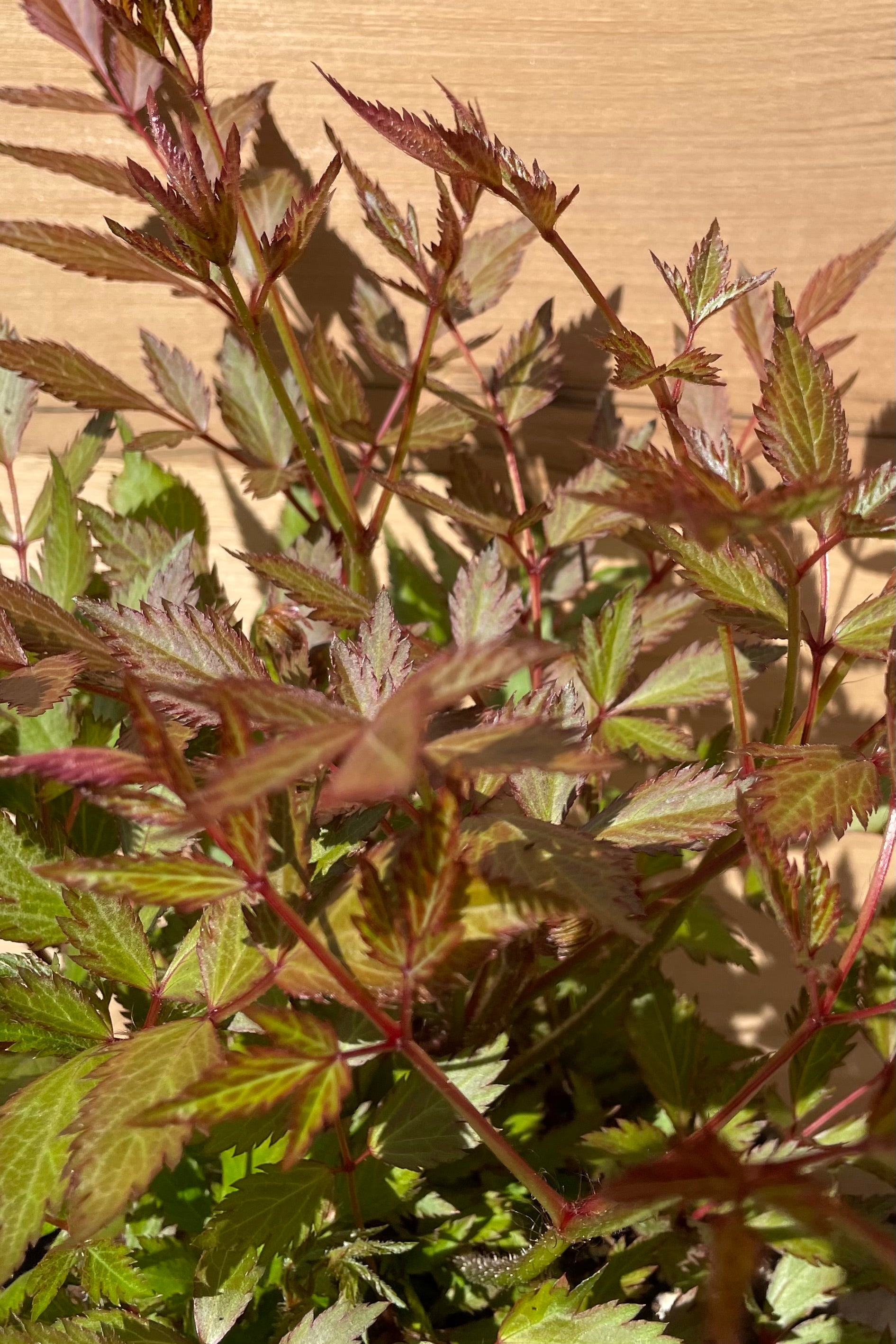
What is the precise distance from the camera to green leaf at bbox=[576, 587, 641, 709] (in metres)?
0.65

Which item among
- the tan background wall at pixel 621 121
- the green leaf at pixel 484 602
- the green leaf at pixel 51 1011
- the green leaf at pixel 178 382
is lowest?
the green leaf at pixel 51 1011

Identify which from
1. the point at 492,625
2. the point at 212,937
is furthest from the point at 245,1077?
the point at 492,625

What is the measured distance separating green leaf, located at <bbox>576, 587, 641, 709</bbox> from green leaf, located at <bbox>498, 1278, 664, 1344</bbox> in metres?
0.33

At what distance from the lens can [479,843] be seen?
0.43m

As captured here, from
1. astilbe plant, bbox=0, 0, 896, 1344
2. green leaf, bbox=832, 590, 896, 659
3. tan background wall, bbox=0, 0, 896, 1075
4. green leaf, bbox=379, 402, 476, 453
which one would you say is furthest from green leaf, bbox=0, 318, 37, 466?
green leaf, bbox=832, 590, 896, 659

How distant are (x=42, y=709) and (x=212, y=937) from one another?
13cm

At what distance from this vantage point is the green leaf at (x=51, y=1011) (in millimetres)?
485

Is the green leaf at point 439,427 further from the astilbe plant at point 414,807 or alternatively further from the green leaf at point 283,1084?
the green leaf at point 283,1084

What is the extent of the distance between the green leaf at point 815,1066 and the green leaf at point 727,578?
0.37 meters

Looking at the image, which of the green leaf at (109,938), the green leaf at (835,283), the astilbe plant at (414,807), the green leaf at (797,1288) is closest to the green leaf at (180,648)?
the astilbe plant at (414,807)

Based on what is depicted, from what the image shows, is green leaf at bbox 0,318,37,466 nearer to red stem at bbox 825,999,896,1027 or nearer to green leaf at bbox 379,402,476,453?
green leaf at bbox 379,402,476,453

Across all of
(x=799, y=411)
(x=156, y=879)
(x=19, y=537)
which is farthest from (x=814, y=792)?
(x=19, y=537)

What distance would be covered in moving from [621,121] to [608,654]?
379mm

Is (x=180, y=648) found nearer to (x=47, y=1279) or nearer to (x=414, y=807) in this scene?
(x=414, y=807)
